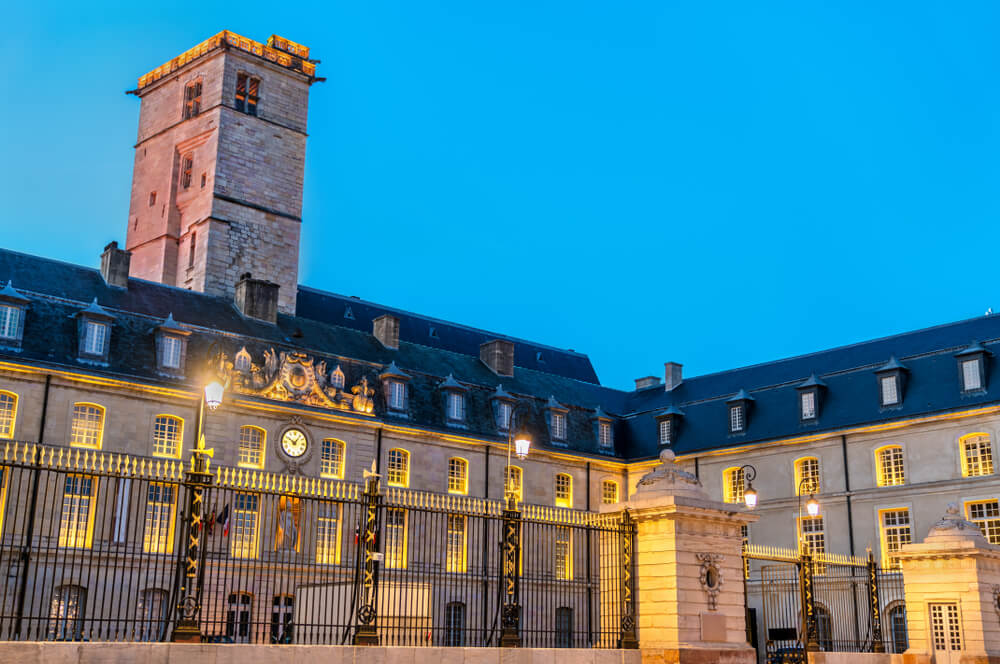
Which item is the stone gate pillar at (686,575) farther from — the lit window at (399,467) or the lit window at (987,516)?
the lit window at (399,467)

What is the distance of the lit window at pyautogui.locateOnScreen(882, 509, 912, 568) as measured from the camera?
134ft

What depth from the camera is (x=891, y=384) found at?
140 feet

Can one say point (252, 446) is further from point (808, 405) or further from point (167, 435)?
point (808, 405)

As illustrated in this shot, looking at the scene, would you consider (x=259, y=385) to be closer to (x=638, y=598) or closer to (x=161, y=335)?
(x=161, y=335)

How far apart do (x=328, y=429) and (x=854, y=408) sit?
2093 cm

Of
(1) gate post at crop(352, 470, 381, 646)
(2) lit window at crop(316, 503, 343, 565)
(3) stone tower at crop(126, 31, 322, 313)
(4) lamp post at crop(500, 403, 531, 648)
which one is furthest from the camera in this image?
(3) stone tower at crop(126, 31, 322, 313)

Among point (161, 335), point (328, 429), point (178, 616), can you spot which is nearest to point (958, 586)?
point (178, 616)

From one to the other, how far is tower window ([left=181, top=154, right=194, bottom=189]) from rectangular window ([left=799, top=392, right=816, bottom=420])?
29720mm

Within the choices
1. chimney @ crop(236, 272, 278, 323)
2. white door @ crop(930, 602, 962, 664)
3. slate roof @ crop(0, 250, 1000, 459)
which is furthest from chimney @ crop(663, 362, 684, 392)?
white door @ crop(930, 602, 962, 664)

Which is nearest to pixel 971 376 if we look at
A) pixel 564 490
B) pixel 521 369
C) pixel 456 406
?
pixel 564 490

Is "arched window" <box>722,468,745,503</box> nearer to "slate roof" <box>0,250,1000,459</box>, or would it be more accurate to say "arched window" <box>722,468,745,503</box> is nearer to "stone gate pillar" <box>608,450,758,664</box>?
"slate roof" <box>0,250,1000,459</box>

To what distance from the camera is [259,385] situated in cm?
3891

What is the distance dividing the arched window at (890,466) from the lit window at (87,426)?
94.3 feet

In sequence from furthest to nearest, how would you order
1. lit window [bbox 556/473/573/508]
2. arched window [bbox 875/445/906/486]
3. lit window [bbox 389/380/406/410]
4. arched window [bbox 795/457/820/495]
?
lit window [bbox 556/473/573/508] → arched window [bbox 795/457/820/495] → lit window [bbox 389/380/406/410] → arched window [bbox 875/445/906/486]
